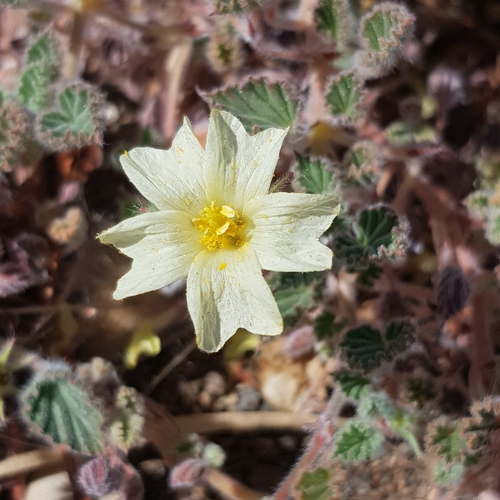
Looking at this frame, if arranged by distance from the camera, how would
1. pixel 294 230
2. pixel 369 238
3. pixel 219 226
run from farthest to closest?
pixel 369 238, pixel 219 226, pixel 294 230

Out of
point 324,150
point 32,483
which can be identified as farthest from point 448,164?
point 32,483

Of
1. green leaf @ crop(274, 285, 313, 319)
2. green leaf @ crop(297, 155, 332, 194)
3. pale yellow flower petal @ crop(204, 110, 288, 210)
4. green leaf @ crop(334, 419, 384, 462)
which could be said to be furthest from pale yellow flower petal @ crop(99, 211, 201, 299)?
green leaf @ crop(334, 419, 384, 462)

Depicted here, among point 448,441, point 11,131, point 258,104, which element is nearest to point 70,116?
point 11,131

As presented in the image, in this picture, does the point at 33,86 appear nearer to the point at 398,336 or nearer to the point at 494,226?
the point at 398,336

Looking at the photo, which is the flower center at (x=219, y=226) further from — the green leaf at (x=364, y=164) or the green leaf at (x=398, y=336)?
the green leaf at (x=398, y=336)

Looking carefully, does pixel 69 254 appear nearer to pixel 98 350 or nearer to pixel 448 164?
pixel 98 350
